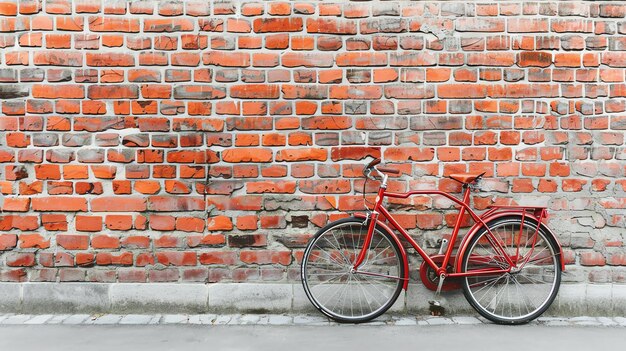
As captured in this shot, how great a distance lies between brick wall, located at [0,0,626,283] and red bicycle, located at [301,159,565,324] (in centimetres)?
18

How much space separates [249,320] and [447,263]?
4.92 ft

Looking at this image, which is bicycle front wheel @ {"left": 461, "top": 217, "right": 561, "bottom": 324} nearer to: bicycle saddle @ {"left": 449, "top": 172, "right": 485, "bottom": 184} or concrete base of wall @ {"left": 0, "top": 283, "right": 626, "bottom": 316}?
concrete base of wall @ {"left": 0, "top": 283, "right": 626, "bottom": 316}

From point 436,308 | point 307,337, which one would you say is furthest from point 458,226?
point 307,337

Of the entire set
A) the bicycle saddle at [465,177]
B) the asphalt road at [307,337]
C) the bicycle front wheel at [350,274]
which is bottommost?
the asphalt road at [307,337]

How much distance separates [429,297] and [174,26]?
2.77 meters

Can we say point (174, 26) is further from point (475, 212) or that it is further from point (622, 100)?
point (622, 100)

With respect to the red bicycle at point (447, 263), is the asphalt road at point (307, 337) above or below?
below

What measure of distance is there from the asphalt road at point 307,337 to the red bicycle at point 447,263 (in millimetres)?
211

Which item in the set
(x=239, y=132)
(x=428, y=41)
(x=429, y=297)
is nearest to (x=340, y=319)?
(x=429, y=297)

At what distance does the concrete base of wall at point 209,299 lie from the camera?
12.8ft

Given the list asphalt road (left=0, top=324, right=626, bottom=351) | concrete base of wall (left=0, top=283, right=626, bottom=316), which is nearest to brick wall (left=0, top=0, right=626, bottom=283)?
concrete base of wall (left=0, top=283, right=626, bottom=316)

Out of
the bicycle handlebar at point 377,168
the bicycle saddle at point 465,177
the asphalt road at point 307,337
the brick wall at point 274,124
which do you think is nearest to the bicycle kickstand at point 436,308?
the asphalt road at point 307,337

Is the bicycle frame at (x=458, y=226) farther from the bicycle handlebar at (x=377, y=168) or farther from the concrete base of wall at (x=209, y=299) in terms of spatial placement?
the concrete base of wall at (x=209, y=299)

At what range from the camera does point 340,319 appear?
3758 mm
